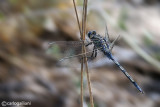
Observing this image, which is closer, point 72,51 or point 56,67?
point 72,51

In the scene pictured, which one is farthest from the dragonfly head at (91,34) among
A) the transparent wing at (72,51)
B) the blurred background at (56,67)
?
the blurred background at (56,67)

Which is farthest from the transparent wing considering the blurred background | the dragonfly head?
the blurred background

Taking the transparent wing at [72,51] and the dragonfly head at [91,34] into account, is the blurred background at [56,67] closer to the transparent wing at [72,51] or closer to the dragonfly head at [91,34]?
the transparent wing at [72,51]

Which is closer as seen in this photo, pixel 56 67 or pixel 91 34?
pixel 91 34

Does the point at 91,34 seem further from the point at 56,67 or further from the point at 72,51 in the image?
the point at 56,67

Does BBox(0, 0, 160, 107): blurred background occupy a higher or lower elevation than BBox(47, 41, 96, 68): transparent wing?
higher

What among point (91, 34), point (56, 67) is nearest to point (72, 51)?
point (91, 34)

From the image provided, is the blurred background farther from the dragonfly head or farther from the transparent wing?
the dragonfly head

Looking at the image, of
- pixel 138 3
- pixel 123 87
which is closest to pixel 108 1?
pixel 138 3

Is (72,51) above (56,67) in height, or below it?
below
